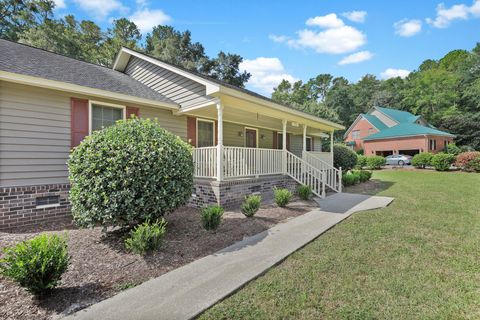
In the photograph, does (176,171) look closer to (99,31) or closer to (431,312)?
(431,312)

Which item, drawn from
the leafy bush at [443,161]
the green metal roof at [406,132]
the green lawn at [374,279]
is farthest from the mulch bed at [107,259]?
the green metal roof at [406,132]

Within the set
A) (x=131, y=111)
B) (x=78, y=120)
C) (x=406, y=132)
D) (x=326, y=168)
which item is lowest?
(x=326, y=168)

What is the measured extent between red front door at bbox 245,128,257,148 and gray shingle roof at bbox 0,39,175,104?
455cm

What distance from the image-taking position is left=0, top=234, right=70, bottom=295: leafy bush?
2.49 m

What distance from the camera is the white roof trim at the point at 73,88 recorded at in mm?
5105

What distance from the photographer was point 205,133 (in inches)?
373

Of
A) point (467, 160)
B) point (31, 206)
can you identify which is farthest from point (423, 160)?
point (31, 206)

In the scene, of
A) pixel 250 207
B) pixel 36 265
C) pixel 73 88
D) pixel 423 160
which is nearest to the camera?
pixel 36 265

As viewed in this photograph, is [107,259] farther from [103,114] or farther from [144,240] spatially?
[103,114]

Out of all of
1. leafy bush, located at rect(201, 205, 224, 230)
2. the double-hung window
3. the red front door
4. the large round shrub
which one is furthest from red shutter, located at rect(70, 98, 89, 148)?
the red front door

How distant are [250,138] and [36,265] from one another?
394 inches

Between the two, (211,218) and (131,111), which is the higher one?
(131,111)

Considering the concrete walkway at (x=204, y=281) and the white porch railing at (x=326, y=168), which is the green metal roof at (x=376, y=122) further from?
the concrete walkway at (x=204, y=281)

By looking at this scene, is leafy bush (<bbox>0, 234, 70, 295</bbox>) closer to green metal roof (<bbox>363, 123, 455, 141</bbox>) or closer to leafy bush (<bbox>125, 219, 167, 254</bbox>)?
leafy bush (<bbox>125, 219, 167, 254</bbox>)
